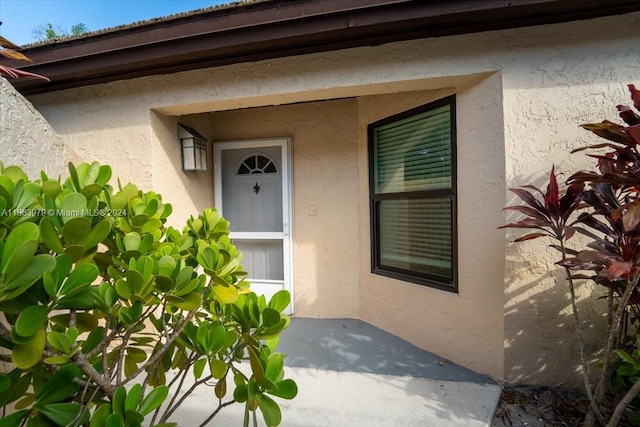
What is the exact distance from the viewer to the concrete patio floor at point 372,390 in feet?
8.03

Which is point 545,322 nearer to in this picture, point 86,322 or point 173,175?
point 86,322

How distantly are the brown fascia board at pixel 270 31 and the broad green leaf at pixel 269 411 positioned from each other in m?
3.18

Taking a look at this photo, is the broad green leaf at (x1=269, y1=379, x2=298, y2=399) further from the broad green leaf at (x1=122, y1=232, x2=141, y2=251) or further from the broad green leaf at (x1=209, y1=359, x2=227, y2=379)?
the broad green leaf at (x1=122, y1=232, x2=141, y2=251)

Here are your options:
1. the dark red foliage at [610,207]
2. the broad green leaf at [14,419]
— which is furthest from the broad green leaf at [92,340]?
the dark red foliage at [610,207]

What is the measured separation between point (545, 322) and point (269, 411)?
2816 mm

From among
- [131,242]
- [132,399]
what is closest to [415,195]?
[131,242]

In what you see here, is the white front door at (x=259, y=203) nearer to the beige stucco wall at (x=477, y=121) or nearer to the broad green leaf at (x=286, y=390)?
the beige stucco wall at (x=477, y=121)

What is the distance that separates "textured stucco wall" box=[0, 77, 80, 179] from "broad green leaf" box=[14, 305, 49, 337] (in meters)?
1.84

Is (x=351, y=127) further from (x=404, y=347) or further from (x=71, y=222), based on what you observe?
(x=71, y=222)

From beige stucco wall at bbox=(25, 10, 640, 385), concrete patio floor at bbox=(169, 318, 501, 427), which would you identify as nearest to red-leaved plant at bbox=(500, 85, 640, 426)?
beige stucco wall at bbox=(25, 10, 640, 385)

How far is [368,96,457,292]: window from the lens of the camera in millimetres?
3438

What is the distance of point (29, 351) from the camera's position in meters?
1.08

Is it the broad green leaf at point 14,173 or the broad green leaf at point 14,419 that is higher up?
the broad green leaf at point 14,173

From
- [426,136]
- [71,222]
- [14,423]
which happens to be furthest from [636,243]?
[14,423]
